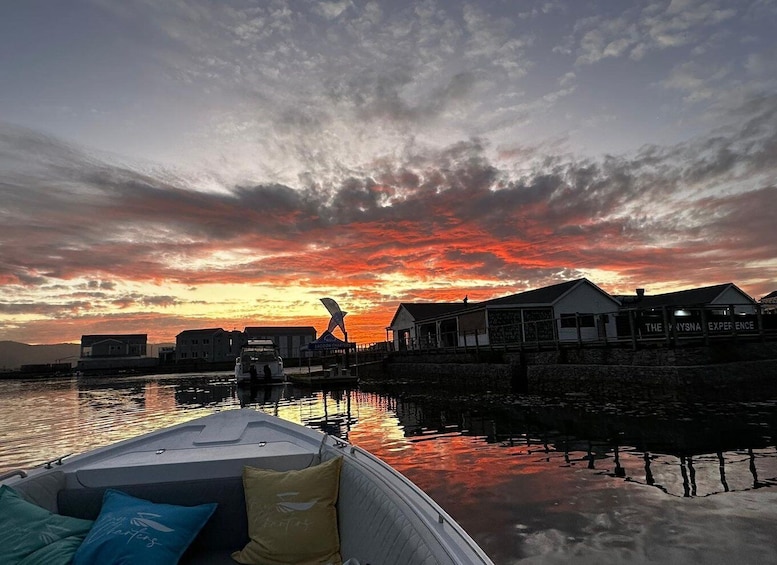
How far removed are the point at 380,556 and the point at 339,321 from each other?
34.1m

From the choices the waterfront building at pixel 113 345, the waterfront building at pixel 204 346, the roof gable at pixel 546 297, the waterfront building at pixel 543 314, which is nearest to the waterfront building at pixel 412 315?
the waterfront building at pixel 543 314

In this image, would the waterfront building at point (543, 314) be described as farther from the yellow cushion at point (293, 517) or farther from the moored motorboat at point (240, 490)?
the yellow cushion at point (293, 517)

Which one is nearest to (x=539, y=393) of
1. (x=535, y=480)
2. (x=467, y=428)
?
(x=467, y=428)

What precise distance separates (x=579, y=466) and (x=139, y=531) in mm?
7800

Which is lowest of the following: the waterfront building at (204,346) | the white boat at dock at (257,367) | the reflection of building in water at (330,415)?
the reflection of building in water at (330,415)

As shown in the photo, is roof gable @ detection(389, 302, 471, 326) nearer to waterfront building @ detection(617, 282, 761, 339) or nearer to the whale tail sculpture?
the whale tail sculpture

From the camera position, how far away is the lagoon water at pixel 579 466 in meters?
5.41

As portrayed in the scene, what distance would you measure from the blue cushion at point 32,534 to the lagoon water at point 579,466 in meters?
4.04

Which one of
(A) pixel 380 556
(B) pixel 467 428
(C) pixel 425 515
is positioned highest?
(C) pixel 425 515

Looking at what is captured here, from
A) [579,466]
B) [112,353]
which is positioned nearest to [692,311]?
[579,466]

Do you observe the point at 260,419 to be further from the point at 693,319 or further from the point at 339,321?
the point at 693,319

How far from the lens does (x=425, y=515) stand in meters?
2.49

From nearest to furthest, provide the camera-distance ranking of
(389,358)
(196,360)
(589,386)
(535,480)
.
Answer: (535,480), (589,386), (389,358), (196,360)

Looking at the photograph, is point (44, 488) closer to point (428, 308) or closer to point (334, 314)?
point (334, 314)
